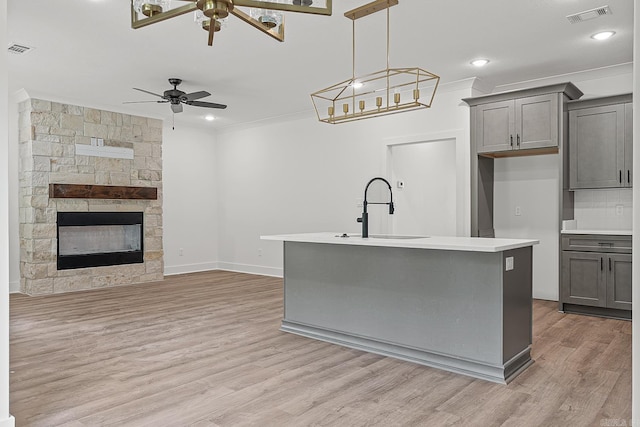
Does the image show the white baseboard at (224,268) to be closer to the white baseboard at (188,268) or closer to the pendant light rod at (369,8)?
the white baseboard at (188,268)

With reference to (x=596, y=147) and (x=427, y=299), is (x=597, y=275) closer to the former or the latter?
(x=596, y=147)

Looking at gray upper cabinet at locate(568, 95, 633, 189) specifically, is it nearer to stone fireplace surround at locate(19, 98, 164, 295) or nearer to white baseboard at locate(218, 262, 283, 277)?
white baseboard at locate(218, 262, 283, 277)

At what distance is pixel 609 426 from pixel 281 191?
20.1ft

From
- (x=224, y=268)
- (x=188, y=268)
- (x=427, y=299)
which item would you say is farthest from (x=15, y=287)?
(x=427, y=299)

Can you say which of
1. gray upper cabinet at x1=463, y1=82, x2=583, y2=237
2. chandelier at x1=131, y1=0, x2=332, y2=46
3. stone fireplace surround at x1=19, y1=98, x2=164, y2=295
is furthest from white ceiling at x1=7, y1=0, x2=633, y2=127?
chandelier at x1=131, y1=0, x2=332, y2=46

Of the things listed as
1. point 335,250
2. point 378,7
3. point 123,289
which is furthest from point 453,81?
point 123,289

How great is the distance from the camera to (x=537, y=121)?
514cm

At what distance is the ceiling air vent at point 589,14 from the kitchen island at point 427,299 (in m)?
1.96

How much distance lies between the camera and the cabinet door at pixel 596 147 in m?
4.84

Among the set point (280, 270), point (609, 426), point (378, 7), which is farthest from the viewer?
point (280, 270)

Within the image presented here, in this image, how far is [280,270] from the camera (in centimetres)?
780

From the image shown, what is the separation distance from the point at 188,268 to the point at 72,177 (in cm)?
259

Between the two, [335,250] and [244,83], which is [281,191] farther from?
[335,250]

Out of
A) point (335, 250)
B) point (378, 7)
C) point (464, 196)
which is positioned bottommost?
point (335, 250)
